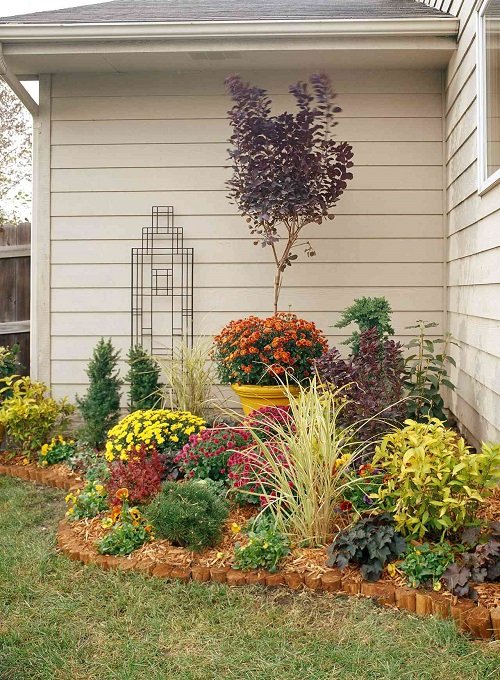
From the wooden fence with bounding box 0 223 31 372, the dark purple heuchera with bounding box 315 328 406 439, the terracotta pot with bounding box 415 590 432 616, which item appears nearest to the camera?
the terracotta pot with bounding box 415 590 432 616

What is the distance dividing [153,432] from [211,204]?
7.45 ft

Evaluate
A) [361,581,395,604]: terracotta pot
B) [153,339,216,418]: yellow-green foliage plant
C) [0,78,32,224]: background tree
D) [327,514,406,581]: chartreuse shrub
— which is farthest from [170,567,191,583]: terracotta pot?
[0,78,32,224]: background tree

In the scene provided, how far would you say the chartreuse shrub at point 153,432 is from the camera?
155 inches

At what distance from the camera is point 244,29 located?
15.7ft

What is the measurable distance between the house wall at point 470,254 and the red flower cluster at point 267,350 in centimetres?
105

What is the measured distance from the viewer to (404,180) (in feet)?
17.6

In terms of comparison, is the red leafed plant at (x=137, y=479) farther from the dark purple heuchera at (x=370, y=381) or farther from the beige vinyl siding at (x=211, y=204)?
the beige vinyl siding at (x=211, y=204)

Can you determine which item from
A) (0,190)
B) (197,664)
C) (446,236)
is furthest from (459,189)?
(0,190)

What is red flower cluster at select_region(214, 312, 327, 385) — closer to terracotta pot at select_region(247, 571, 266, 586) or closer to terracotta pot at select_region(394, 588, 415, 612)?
terracotta pot at select_region(247, 571, 266, 586)

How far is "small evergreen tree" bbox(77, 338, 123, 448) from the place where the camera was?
485 cm

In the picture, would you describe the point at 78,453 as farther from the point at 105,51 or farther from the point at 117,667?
the point at 105,51

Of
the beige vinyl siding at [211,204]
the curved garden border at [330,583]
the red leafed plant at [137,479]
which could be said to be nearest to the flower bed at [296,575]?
the curved garden border at [330,583]

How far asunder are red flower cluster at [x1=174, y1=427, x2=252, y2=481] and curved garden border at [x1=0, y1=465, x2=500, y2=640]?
740 mm

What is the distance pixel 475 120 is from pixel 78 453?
3501mm
